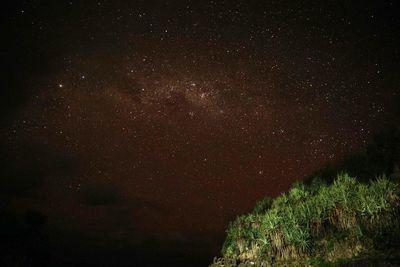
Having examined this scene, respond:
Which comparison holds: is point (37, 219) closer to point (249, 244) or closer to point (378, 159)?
point (249, 244)

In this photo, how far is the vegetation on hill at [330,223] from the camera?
1975 centimetres

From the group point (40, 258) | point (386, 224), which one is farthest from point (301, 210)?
point (40, 258)

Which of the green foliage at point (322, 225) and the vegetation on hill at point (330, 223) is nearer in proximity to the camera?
the vegetation on hill at point (330, 223)

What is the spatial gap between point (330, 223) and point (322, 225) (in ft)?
1.67

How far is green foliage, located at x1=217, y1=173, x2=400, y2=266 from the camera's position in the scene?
20.1 meters

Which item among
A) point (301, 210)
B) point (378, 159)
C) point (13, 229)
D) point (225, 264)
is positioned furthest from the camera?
point (13, 229)

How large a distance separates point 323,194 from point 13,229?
185ft

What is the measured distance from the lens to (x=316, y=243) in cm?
2261

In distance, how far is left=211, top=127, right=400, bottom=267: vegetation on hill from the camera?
19750mm

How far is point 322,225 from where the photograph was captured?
22.9m

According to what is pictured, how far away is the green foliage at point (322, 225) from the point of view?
65.9ft

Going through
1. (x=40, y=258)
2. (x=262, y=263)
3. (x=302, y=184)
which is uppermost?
(x=40, y=258)

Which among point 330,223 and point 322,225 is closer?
point 330,223

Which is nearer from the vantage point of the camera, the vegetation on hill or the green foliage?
the vegetation on hill
